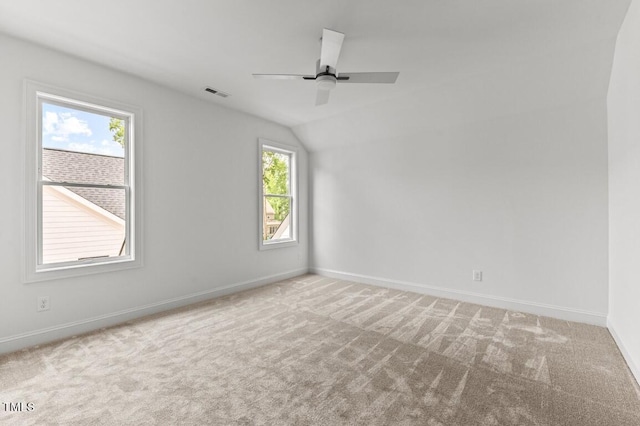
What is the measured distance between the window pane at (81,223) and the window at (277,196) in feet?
6.47

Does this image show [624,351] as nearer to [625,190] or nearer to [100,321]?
[625,190]

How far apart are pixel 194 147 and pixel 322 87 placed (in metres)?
2.12

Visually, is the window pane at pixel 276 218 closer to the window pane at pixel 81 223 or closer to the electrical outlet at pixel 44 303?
the window pane at pixel 81 223

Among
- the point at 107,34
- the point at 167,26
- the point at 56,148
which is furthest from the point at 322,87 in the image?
the point at 56,148

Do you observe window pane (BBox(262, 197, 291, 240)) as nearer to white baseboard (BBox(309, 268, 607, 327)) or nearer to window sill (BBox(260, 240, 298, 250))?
window sill (BBox(260, 240, 298, 250))

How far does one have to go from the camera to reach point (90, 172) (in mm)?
3072

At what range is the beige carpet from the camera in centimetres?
174

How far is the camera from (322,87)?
8.53ft

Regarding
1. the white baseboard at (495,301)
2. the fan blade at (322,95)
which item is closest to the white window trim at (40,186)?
the fan blade at (322,95)

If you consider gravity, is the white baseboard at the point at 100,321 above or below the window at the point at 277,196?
below

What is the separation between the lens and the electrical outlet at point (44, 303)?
2688 millimetres

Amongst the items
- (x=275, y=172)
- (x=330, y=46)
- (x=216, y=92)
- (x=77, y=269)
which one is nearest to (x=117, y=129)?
(x=216, y=92)

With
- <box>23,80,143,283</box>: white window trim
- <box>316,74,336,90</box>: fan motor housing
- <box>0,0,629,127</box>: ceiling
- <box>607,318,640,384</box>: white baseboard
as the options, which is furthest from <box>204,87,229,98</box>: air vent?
<box>607,318,640,384</box>: white baseboard

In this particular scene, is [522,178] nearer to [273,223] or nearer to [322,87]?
[322,87]
